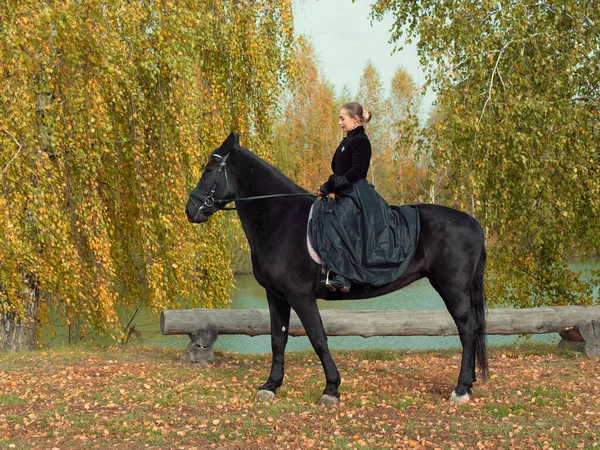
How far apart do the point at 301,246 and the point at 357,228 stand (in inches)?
23.4

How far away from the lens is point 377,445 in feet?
17.3

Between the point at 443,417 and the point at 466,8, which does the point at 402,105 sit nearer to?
the point at 466,8

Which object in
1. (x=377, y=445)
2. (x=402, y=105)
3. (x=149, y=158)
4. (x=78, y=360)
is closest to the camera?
(x=377, y=445)

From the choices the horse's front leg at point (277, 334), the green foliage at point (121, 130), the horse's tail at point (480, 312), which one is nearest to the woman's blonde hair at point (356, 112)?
the horse's tail at point (480, 312)

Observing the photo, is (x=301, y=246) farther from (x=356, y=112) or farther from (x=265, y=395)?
(x=265, y=395)

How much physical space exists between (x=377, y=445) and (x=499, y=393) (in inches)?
85.0

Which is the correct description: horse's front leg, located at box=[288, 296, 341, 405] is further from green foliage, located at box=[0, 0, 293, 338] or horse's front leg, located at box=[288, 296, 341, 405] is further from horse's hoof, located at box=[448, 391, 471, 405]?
green foliage, located at box=[0, 0, 293, 338]

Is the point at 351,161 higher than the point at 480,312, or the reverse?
the point at 351,161

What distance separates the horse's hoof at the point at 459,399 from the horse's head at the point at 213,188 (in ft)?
9.88

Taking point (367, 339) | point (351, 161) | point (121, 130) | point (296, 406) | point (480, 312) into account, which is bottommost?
point (367, 339)

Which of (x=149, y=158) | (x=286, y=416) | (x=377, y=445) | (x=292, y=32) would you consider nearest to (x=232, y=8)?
(x=292, y=32)

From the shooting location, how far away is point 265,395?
267 inches

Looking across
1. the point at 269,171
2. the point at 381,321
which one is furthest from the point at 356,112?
the point at 381,321

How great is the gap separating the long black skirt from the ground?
1.32 m
